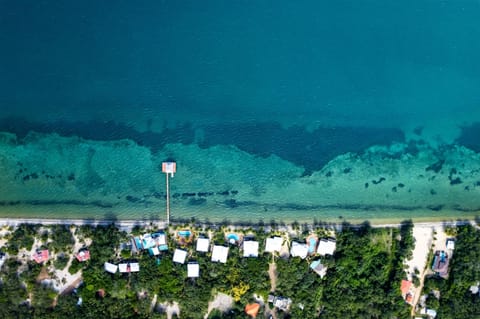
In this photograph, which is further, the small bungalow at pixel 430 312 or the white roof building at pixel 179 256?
the small bungalow at pixel 430 312

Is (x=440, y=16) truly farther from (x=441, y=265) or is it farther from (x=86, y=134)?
(x=86, y=134)

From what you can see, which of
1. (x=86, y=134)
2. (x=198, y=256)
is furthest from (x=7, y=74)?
(x=198, y=256)

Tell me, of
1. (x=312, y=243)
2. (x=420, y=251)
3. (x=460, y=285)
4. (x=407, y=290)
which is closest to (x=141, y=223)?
(x=312, y=243)

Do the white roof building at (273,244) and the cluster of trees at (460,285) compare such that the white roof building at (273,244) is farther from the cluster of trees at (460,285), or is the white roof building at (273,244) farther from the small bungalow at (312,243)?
the cluster of trees at (460,285)

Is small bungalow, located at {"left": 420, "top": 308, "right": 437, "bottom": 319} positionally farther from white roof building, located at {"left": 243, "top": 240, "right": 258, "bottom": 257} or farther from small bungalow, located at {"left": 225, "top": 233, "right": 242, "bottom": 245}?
small bungalow, located at {"left": 225, "top": 233, "right": 242, "bottom": 245}

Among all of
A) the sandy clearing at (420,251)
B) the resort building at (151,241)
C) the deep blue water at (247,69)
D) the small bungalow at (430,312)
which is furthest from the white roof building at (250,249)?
the small bungalow at (430,312)

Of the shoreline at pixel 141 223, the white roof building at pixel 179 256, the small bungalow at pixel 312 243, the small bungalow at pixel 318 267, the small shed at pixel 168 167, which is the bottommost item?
the small bungalow at pixel 318 267

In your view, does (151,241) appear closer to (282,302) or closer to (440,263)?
(282,302)
